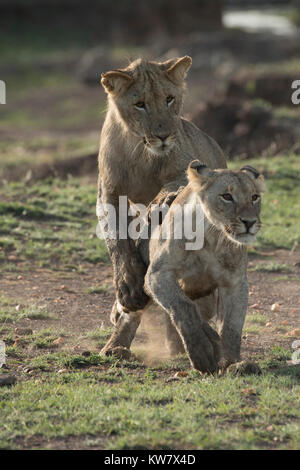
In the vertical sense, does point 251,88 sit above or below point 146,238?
above

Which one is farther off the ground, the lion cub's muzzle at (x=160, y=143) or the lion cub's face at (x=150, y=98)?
the lion cub's face at (x=150, y=98)

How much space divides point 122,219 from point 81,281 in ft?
5.03

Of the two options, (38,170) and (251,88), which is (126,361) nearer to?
(38,170)

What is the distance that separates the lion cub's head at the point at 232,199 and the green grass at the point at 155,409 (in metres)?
0.83

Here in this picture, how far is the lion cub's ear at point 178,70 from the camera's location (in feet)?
21.2

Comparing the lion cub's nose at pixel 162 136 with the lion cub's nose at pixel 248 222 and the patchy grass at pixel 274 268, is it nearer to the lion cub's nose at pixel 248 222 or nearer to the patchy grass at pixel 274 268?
the lion cub's nose at pixel 248 222

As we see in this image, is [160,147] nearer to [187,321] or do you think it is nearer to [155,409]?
[187,321]

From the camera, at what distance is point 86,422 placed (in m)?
4.48

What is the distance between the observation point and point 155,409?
15.0 feet

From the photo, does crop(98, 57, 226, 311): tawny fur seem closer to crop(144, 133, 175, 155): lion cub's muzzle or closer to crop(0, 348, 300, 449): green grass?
crop(144, 133, 175, 155): lion cub's muzzle

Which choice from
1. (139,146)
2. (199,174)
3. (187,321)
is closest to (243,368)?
(187,321)

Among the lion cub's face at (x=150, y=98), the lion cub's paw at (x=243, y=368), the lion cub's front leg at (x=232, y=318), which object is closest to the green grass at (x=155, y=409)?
the lion cub's paw at (x=243, y=368)

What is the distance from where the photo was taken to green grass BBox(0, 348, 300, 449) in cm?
427
